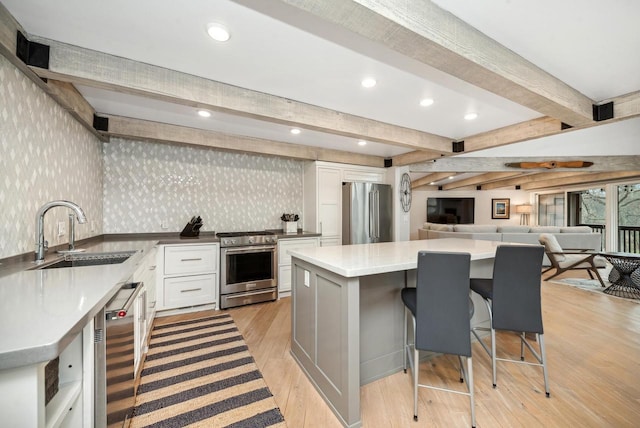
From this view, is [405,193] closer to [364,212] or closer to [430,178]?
[364,212]

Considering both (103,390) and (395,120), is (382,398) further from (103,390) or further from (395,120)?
(395,120)

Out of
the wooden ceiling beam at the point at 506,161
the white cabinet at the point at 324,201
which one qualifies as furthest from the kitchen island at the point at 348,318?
the wooden ceiling beam at the point at 506,161

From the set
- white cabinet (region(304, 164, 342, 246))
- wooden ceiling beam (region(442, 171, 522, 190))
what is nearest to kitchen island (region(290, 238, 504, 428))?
white cabinet (region(304, 164, 342, 246))

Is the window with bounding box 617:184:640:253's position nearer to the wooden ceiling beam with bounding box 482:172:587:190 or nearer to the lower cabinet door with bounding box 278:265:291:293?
the wooden ceiling beam with bounding box 482:172:587:190

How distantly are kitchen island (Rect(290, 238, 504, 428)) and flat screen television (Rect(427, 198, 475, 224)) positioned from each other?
7.32m

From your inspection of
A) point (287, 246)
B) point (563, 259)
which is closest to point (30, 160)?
point (287, 246)

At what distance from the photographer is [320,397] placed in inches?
70.3

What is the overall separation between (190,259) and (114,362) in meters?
2.11

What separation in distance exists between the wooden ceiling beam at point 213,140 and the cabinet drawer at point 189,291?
173cm

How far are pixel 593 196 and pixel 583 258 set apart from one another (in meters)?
4.40

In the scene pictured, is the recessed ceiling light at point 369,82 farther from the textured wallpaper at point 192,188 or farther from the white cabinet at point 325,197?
the textured wallpaper at point 192,188

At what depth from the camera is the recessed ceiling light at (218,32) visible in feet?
4.90

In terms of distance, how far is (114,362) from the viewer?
117cm

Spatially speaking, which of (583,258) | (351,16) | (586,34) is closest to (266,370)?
(351,16)
